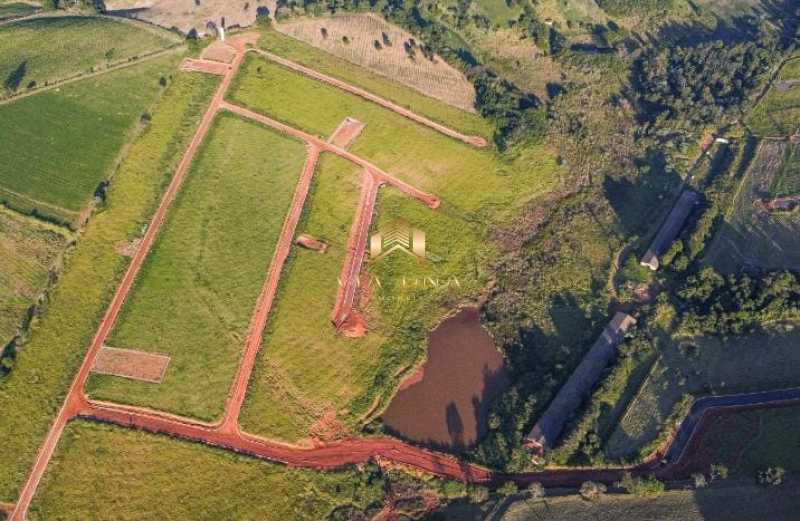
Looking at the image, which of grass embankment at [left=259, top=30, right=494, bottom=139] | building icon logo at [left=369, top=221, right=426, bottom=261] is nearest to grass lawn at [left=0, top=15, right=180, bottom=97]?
grass embankment at [left=259, top=30, right=494, bottom=139]

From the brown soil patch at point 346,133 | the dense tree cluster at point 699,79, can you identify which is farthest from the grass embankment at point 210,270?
the dense tree cluster at point 699,79

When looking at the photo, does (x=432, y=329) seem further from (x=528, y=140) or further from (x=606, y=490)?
(x=528, y=140)

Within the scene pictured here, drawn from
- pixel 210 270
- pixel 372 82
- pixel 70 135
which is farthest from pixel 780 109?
pixel 70 135

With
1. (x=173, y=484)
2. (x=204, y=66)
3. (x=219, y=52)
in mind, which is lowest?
(x=173, y=484)

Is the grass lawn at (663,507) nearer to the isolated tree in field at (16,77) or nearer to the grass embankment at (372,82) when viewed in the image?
the grass embankment at (372,82)

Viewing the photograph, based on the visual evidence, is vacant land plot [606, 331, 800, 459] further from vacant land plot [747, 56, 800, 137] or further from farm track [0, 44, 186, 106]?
farm track [0, 44, 186, 106]

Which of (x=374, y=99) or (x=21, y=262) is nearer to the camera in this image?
(x=21, y=262)

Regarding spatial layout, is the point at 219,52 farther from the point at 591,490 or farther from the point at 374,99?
the point at 591,490
